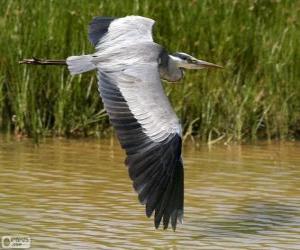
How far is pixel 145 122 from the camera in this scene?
5875mm

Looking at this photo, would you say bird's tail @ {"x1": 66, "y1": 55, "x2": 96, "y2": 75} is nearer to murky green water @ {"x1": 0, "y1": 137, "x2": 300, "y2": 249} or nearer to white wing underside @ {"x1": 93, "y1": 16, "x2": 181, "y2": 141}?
white wing underside @ {"x1": 93, "y1": 16, "x2": 181, "y2": 141}

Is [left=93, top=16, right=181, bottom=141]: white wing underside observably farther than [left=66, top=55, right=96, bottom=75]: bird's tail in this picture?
No

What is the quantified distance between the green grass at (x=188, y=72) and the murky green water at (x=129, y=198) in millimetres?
213

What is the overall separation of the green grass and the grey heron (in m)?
2.01

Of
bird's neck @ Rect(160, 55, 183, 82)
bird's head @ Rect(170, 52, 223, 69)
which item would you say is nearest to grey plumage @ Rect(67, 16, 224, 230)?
bird's neck @ Rect(160, 55, 183, 82)

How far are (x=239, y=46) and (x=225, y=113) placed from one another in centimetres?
72

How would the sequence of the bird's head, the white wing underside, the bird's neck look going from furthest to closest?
the bird's head, the bird's neck, the white wing underside

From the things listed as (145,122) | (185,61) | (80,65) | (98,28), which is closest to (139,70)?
(80,65)

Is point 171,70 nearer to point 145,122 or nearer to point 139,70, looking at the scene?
point 139,70

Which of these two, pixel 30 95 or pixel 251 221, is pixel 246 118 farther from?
pixel 251 221

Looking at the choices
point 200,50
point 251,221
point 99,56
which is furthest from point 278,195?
point 200,50

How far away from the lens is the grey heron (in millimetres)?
5703

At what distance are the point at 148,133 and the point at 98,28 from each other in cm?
201

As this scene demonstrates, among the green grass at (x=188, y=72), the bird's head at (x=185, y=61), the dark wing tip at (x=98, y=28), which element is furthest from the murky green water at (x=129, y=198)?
the dark wing tip at (x=98, y=28)
